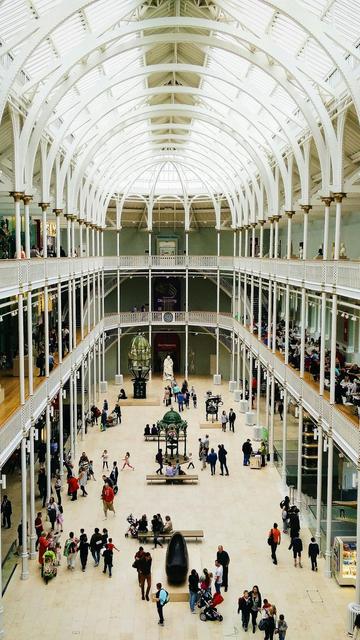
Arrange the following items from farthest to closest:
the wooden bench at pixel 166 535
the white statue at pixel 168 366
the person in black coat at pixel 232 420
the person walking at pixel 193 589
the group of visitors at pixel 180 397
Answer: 1. the white statue at pixel 168 366
2. the group of visitors at pixel 180 397
3. the person in black coat at pixel 232 420
4. the wooden bench at pixel 166 535
5. the person walking at pixel 193 589

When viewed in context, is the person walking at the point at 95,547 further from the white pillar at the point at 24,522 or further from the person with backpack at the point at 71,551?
the white pillar at the point at 24,522

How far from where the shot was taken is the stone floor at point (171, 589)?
14.6 meters

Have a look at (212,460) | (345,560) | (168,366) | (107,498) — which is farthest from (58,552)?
(168,366)

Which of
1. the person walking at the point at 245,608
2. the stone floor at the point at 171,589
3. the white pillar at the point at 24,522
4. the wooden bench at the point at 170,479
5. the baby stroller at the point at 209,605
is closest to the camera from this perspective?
the person walking at the point at 245,608

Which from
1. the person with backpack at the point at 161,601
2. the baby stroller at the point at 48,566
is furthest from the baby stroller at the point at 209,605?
the baby stroller at the point at 48,566

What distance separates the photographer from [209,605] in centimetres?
1507

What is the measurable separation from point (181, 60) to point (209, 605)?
2178 centimetres

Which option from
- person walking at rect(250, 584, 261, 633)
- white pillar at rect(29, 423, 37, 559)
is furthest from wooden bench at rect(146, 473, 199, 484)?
person walking at rect(250, 584, 261, 633)

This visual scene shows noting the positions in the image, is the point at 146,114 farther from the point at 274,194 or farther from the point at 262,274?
the point at 262,274

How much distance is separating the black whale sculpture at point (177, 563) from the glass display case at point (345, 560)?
3740mm

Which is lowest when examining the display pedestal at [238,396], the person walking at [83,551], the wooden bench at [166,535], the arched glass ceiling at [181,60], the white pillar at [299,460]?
the display pedestal at [238,396]

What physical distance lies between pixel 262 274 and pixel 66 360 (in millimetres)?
10354

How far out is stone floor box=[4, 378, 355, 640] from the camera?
14.6 meters

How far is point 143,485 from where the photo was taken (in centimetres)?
2419
